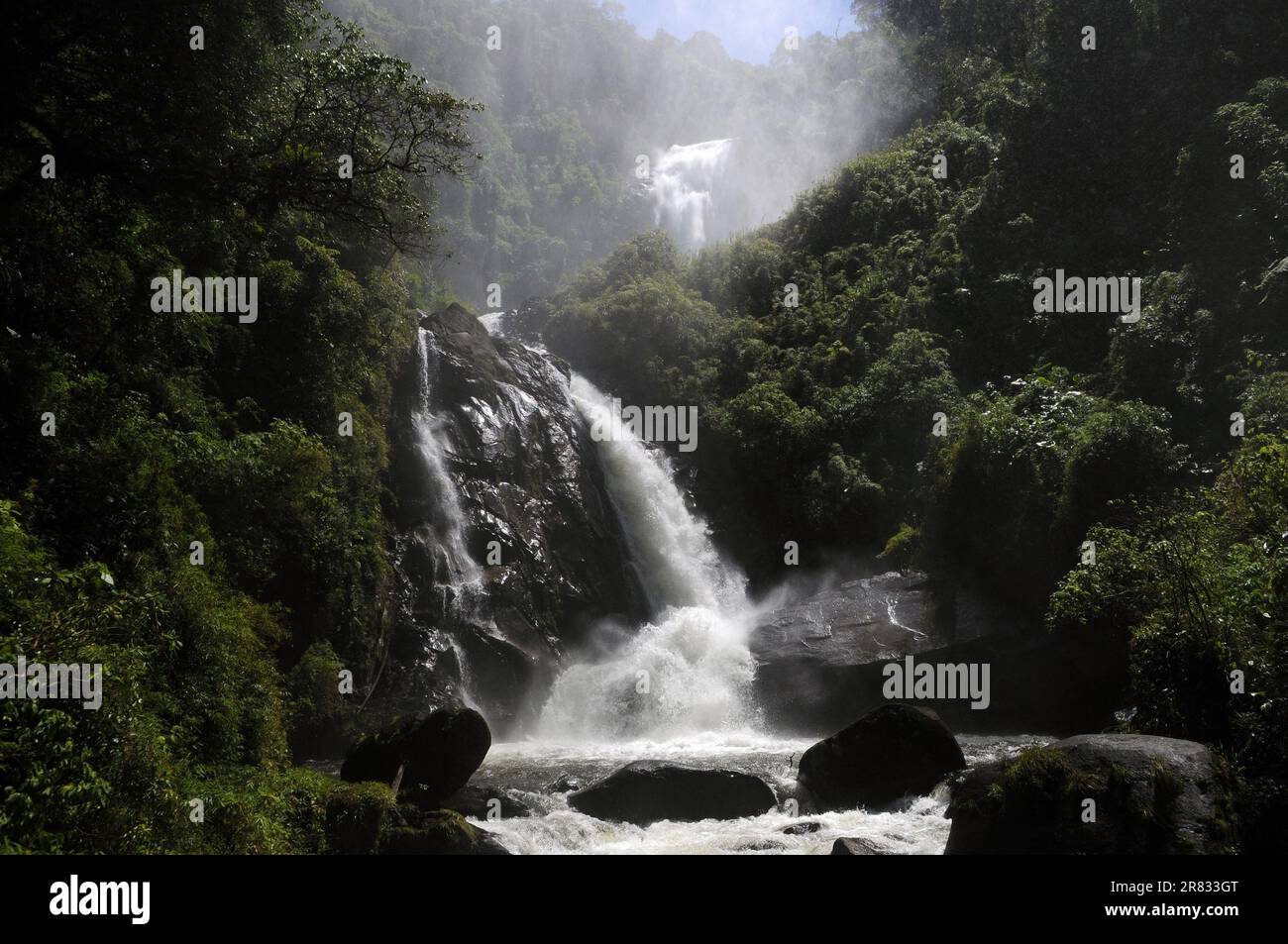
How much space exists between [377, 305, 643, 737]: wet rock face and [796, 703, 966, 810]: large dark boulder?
8.89 metres

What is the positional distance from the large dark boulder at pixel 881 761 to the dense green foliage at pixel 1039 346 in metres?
3.02

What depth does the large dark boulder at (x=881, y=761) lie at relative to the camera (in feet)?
43.0

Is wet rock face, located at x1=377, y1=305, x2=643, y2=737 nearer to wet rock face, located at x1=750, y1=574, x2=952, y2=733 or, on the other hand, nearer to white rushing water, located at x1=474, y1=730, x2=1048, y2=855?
white rushing water, located at x1=474, y1=730, x2=1048, y2=855

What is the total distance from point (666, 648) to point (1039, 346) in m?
15.4

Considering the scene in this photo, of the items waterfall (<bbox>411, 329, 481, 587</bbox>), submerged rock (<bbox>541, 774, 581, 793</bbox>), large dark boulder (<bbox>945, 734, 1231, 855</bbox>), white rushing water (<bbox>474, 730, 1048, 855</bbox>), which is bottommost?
submerged rock (<bbox>541, 774, 581, 793</bbox>)

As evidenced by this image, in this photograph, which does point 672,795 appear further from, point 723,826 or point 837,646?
point 837,646

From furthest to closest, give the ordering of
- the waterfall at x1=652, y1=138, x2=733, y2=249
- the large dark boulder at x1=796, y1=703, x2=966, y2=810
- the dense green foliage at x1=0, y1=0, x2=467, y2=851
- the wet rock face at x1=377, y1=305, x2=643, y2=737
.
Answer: the waterfall at x1=652, y1=138, x2=733, y2=249 → the wet rock face at x1=377, y1=305, x2=643, y2=737 → the large dark boulder at x1=796, y1=703, x2=966, y2=810 → the dense green foliage at x1=0, y1=0, x2=467, y2=851

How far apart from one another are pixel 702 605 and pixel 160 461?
649 inches

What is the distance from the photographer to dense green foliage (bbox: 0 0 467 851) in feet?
22.7

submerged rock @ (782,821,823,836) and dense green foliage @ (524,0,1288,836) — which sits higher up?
dense green foliage @ (524,0,1288,836)

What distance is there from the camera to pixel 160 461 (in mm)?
11203

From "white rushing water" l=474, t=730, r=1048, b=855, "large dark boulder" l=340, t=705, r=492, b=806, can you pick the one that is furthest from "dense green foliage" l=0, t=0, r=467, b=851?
"white rushing water" l=474, t=730, r=1048, b=855

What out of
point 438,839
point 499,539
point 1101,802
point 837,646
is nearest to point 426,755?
point 438,839
